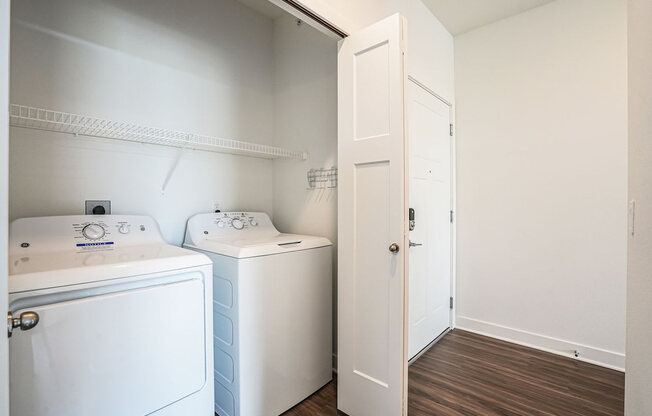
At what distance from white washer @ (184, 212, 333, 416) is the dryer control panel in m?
0.30

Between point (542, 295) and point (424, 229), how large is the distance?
1.10 metres

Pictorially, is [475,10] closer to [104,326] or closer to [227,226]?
[227,226]

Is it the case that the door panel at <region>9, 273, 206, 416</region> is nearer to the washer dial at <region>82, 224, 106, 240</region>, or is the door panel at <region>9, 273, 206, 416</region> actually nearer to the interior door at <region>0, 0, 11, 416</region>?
the interior door at <region>0, 0, 11, 416</region>

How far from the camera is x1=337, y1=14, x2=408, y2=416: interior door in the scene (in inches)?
55.8

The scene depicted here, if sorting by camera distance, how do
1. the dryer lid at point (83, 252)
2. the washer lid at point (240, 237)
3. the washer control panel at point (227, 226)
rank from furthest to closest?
the washer control panel at point (227, 226)
the washer lid at point (240, 237)
the dryer lid at point (83, 252)

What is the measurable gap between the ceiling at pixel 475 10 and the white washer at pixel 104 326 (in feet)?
8.66

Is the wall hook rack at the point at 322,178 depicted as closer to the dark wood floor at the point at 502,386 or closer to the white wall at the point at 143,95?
the white wall at the point at 143,95

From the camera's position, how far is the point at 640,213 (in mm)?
902

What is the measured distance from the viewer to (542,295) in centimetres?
236

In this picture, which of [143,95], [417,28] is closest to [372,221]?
[143,95]

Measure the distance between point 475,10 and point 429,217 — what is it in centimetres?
176

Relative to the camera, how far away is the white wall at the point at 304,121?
2.09 metres

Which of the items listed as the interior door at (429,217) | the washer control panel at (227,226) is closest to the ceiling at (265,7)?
the interior door at (429,217)

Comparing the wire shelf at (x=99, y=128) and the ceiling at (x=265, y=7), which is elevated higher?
the ceiling at (x=265, y=7)
